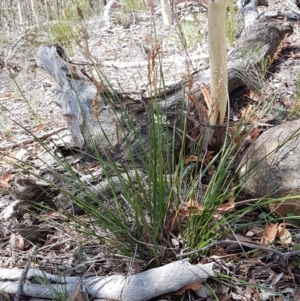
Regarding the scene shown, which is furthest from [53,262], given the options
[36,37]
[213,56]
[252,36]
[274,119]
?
[36,37]

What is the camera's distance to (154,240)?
141 cm

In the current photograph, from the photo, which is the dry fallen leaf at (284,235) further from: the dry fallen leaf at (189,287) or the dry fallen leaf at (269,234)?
the dry fallen leaf at (189,287)

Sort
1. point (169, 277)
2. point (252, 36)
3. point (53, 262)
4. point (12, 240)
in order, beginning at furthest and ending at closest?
point (252, 36)
point (12, 240)
point (53, 262)
point (169, 277)

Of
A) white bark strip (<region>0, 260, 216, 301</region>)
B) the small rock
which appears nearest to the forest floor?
white bark strip (<region>0, 260, 216, 301</region>)

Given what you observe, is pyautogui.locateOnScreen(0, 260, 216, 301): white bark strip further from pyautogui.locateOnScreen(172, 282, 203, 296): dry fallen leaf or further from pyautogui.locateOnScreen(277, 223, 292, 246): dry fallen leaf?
pyautogui.locateOnScreen(277, 223, 292, 246): dry fallen leaf

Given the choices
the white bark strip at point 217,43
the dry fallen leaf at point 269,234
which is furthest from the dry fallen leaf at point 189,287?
the white bark strip at point 217,43

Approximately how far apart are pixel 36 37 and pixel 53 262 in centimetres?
335

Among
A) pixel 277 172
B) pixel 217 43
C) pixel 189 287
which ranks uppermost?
pixel 217 43

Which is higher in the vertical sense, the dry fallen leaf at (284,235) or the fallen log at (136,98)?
the fallen log at (136,98)

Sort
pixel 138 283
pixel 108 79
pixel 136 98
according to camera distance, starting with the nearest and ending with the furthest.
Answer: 1. pixel 138 283
2. pixel 136 98
3. pixel 108 79

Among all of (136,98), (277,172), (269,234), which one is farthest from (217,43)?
(136,98)

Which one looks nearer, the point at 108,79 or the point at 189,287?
the point at 189,287

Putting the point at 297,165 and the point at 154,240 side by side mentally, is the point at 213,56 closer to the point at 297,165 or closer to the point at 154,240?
the point at 297,165

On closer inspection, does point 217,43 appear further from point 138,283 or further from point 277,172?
point 138,283
